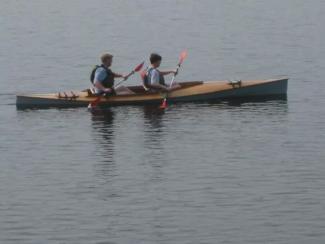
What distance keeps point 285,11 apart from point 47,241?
57880 mm

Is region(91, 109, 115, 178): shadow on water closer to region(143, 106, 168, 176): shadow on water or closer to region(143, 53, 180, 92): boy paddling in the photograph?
region(143, 106, 168, 176): shadow on water

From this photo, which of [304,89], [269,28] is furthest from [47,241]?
[269,28]

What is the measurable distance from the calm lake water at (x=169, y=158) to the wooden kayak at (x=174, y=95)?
330mm

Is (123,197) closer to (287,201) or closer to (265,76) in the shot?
(287,201)

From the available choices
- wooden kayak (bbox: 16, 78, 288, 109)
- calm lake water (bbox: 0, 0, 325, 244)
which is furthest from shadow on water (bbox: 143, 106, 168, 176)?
wooden kayak (bbox: 16, 78, 288, 109)

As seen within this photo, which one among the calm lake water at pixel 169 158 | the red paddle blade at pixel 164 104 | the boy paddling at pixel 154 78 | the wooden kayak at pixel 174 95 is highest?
the boy paddling at pixel 154 78

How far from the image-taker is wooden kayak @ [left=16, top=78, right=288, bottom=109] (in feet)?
140

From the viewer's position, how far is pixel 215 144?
3678cm

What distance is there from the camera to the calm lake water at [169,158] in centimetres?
2833

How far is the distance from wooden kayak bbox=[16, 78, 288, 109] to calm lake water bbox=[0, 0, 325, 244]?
1.08ft

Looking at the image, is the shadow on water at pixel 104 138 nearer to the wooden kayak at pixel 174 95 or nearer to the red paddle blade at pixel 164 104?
the wooden kayak at pixel 174 95

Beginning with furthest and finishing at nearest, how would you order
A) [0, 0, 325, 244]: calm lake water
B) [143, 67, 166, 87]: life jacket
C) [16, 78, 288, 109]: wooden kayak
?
[143, 67, 166, 87]: life jacket < [16, 78, 288, 109]: wooden kayak < [0, 0, 325, 244]: calm lake water

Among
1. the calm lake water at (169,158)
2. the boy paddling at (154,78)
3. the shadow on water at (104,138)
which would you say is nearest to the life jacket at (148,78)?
the boy paddling at (154,78)

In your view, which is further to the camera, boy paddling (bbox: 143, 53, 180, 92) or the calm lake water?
boy paddling (bbox: 143, 53, 180, 92)
